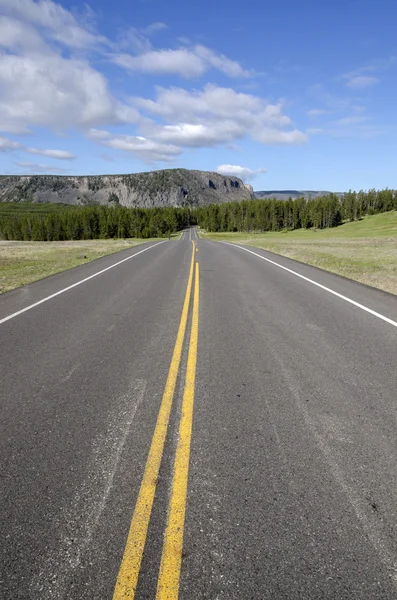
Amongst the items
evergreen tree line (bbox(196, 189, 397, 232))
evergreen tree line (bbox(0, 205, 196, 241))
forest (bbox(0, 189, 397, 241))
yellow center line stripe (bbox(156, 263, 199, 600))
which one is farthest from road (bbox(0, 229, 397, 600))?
evergreen tree line (bbox(196, 189, 397, 232))

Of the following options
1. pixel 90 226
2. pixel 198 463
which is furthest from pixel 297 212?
pixel 198 463

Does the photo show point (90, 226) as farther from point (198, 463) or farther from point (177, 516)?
point (177, 516)

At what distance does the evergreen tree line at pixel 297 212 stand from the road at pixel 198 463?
356 feet

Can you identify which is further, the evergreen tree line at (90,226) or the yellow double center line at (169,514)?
the evergreen tree line at (90,226)

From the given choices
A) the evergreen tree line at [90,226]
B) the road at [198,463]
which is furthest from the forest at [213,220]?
the road at [198,463]

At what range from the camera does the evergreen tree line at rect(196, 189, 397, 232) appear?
108438 millimetres

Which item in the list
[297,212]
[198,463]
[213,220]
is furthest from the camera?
[213,220]

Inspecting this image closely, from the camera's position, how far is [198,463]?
3.16 meters

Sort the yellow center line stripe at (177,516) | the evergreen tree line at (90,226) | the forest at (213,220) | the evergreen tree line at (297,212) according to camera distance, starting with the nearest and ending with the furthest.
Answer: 1. the yellow center line stripe at (177,516)
2. the evergreen tree line at (297,212)
3. the forest at (213,220)
4. the evergreen tree line at (90,226)

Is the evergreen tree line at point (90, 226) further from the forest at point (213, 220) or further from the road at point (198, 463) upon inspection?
the road at point (198, 463)

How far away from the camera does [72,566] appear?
2223 mm

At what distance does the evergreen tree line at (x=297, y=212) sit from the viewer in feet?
356

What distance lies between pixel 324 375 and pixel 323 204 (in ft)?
367

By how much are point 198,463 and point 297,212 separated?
400 ft
